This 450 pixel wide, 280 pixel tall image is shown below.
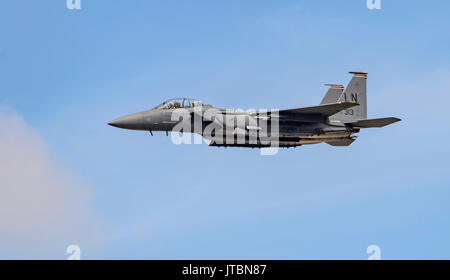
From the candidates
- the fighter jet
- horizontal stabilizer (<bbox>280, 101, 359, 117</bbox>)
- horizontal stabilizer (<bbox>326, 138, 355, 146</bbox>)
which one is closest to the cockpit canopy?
the fighter jet

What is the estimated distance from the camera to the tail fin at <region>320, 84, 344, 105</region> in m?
37.1

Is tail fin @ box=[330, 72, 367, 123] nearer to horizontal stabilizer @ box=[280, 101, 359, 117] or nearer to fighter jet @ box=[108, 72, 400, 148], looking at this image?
fighter jet @ box=[108, 72, 400, 148]

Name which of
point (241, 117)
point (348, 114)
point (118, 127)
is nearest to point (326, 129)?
point (348, 114)

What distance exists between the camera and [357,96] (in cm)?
3575

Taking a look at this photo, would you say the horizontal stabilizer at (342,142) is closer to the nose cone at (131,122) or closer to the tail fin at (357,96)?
the tail fin at (357,96)

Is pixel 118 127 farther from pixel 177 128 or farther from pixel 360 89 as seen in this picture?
pixel 360 89

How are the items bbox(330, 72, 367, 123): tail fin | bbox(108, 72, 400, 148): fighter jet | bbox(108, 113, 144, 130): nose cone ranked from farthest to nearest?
bbox(330, 72, 367, 123): tail fin → bbox(108, 113, 144, 130): nose cone → bbox(108, 72, 400, 148): fighter jet

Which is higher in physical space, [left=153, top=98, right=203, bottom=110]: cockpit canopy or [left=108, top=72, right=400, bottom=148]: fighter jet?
[left=153, top=98, right=203, bottom=110]: cockpit canopy

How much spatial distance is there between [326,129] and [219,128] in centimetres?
524

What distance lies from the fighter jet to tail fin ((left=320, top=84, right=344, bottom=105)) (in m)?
2.40

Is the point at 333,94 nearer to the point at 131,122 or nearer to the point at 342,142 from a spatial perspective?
the point at 342,142

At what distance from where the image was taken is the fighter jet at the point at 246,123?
33.7 metres

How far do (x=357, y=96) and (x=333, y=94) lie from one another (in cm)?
178

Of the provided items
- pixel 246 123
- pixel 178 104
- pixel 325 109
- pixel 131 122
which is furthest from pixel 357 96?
pixel 131 122
